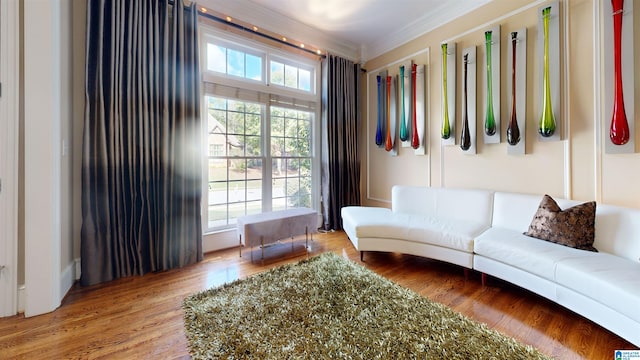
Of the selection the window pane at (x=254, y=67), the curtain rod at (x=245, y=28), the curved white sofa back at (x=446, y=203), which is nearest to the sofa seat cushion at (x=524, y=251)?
the curved white sofa back at (x=446, y=203)

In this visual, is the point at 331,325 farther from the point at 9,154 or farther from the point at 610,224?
the point at 9,154

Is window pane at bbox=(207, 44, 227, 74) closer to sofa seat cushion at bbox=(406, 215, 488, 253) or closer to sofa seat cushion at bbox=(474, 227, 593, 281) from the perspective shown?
sofa seat cushion at bbox=(406, 215, 488, 253)

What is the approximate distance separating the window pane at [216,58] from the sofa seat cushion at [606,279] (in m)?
3.75

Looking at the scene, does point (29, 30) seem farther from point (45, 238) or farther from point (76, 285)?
point (76, 285)

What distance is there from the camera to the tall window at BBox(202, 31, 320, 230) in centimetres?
308

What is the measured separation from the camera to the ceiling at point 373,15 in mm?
3031

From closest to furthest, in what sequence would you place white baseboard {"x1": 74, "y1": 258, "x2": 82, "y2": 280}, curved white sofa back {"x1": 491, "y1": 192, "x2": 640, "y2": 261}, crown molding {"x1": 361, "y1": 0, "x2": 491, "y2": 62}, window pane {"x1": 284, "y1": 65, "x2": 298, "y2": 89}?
curved white sofa back {"x1": 491, "y1": 192, "x2": 640, "y2": 261}
white baseboard {"x1": 74, "y1": 258, "x2": 82, "y2": 280}
crown molding {"x1": 361, "y1": 0, "x2": 491, "y2": 62}
window pane {"x1": 284, "y1": 65, "x2": 298, "y2": 89}

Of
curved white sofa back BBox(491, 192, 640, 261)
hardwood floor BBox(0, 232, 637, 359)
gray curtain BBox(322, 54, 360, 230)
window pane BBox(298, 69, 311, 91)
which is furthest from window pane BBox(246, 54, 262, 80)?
curved white sofa back BBox(491, 192, 640, 261)

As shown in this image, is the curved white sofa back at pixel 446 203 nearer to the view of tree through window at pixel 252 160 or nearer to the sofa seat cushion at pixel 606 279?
the sofa seat cushion at pixel 606 279

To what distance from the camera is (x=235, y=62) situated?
3.21 meters

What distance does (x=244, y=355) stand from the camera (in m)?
1.37

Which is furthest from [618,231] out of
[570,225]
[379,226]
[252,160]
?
[252,160]

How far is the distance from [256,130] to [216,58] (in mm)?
980

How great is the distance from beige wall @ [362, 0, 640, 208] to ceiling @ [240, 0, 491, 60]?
15cm
